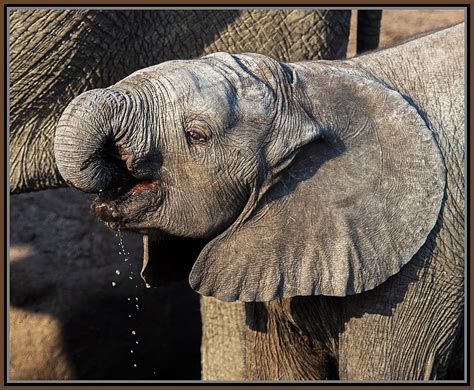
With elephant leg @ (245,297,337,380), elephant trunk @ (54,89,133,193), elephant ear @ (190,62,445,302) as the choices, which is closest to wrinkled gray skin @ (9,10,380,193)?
elephant leg @ (245,297,337,380)

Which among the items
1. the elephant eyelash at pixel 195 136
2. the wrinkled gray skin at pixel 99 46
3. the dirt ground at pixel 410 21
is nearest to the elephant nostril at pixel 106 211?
the elephant eyelash at pixel 195 136

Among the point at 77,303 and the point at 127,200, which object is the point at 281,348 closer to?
the point at 127,200

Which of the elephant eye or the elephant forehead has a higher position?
the elephant forehead

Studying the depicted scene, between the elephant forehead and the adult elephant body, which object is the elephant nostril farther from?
the adult elephant body

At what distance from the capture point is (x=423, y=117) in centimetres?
250

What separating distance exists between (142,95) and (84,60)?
3.62 ft

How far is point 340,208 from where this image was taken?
243 centimetres

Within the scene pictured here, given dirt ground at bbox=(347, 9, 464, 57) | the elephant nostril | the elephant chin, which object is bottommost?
the elephant chin

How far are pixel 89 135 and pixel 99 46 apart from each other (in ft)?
3.91

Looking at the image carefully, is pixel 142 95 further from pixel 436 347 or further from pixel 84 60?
pixel 84 60

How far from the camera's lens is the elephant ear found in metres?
2.39

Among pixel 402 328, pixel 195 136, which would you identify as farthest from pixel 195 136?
pixel 402 328

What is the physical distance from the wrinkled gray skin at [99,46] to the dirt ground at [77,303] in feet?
1.99

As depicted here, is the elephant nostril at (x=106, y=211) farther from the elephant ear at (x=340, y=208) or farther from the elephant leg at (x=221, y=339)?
the elephant leg at (x=221, y=339)
